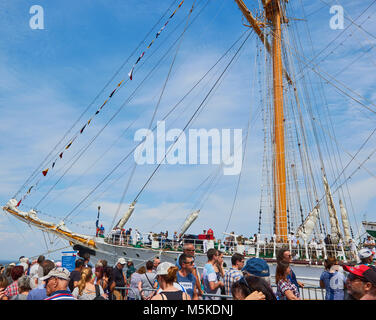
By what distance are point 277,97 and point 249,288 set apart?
1819 centimetres

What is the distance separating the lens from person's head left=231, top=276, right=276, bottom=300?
→ 3.16 metres

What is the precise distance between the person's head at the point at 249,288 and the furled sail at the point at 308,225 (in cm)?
1539

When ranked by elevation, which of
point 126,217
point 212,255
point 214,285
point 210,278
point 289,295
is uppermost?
point 126,217

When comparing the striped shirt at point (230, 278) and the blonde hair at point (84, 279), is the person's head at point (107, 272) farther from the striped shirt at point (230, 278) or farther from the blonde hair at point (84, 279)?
the striped shirt at point (230, 278)

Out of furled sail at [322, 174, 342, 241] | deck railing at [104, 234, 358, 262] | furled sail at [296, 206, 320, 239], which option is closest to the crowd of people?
deck railing at [104, 234, 358, 262]

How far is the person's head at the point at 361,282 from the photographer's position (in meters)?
3.06

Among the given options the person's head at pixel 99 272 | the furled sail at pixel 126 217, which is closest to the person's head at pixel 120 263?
the person's head at pixel 99 272

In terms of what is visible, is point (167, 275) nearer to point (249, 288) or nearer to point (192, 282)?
point (249, 288)

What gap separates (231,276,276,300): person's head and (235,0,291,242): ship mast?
595 inches

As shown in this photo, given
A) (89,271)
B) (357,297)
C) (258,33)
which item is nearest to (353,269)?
(357,297)

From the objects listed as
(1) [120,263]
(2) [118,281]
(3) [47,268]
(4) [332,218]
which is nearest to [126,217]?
(4) [332,218]

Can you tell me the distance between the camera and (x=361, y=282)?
312 centimetres
